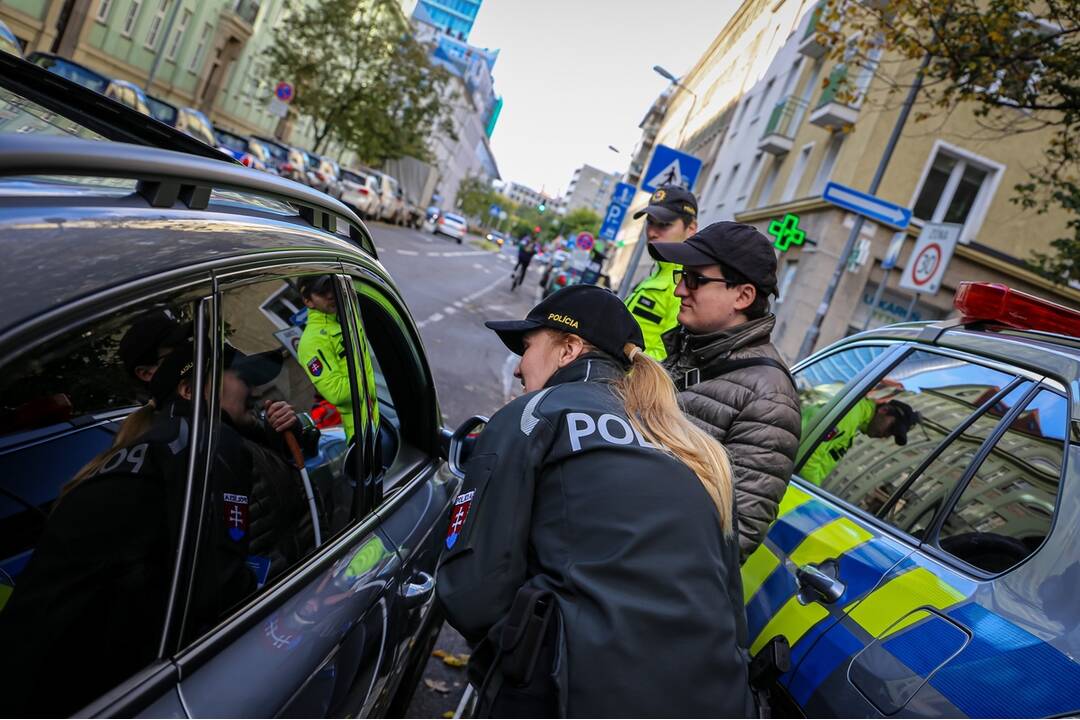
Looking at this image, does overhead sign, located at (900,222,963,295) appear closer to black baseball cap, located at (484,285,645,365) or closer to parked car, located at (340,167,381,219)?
black baseball cap, located at (484,285,645,365)

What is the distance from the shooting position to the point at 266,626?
1.54m

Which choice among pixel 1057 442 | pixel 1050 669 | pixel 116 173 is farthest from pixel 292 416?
pixel 1057 442

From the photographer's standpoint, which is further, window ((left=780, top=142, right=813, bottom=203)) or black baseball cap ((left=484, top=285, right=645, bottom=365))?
window ((left=780, top=142, right=813, bottom=203))

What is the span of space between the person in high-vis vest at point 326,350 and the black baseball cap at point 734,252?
1.31 meters

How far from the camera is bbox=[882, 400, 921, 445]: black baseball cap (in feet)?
10.4

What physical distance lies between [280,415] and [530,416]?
Result: 1.79 ft

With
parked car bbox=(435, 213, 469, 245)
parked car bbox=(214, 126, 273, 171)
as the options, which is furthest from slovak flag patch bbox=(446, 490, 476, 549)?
parked car bbox=(435, 213, 469, 245)

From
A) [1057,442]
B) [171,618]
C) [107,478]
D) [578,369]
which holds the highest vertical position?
[1057,442]

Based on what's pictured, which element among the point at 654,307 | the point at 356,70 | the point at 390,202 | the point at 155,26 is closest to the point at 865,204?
the point at 654,307

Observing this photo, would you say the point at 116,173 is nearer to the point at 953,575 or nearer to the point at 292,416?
the point at 292,416

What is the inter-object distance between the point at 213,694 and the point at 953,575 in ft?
5.93

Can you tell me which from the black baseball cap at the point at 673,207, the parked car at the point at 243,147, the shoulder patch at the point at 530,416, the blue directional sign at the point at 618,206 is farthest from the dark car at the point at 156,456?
the blue directional sign at the point at 618,206

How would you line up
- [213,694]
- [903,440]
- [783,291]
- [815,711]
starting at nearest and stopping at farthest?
[213,694] → [815,711] → [903,440] → [783,291]

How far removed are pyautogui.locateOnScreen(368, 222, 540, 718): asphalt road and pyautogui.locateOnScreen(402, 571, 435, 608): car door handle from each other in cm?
119
